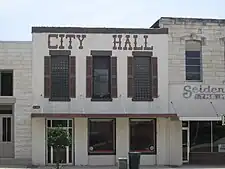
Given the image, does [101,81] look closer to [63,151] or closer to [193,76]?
[63,151]

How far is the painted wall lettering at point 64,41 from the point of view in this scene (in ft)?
95.3

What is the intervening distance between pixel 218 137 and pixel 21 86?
11.7m

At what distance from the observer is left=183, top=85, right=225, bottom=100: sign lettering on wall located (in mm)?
29656

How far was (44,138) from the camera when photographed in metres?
28.6

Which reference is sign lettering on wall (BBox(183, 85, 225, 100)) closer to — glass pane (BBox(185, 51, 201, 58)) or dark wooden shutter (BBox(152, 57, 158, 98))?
dark wooden shutter (BBox(152, 57, 158, 98))

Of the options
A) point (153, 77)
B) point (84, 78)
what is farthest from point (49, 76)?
point (153, 77)

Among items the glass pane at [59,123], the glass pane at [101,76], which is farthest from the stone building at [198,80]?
the glass pane at [59,123]

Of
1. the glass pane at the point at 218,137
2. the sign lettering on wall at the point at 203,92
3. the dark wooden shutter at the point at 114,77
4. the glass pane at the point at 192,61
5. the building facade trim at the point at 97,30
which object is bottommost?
the glass pane at the point at 218,137

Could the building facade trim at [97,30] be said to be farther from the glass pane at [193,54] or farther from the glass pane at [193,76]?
the glass pane at [193,76]

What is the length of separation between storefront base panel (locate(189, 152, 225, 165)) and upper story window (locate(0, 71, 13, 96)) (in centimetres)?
1102

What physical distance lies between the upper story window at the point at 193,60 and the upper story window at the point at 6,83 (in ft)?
33.1

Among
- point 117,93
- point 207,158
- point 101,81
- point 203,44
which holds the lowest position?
point 207,158

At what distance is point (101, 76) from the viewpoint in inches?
1159

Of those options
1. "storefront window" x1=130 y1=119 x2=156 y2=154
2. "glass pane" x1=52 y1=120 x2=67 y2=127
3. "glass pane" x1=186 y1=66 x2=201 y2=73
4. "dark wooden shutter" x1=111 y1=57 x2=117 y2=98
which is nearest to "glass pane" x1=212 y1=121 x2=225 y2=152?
"glass pane" x1=186 y1=66 x2=201 y2=73
